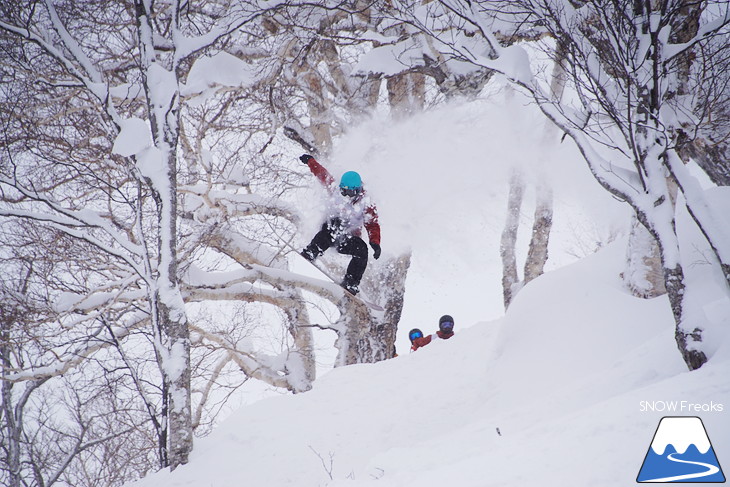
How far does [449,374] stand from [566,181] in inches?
165

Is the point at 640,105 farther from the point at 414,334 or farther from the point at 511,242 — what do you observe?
the point at 414,334

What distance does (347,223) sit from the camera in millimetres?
6695

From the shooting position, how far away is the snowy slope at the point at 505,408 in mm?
2865

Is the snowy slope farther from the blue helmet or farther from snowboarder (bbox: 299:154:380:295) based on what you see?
the blue helmet

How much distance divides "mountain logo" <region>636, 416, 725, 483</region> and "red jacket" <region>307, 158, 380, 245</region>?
429 cm

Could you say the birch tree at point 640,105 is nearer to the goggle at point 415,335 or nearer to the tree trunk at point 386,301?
the tree trunk at point 386,301

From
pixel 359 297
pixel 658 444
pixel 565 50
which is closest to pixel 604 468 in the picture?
pixel 658 444

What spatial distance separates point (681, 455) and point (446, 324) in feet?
20.8

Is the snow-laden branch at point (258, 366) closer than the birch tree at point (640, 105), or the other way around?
the birch tree at point (640, 105)

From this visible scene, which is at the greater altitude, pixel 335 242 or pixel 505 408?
pixel 335 242

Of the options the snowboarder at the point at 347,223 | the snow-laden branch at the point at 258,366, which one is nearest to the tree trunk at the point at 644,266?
the snowboarder at the point at 347,223

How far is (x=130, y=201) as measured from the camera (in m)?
5.56

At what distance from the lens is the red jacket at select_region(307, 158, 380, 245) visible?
21.1 ft

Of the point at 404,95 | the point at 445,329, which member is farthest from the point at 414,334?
the point at 404,95
